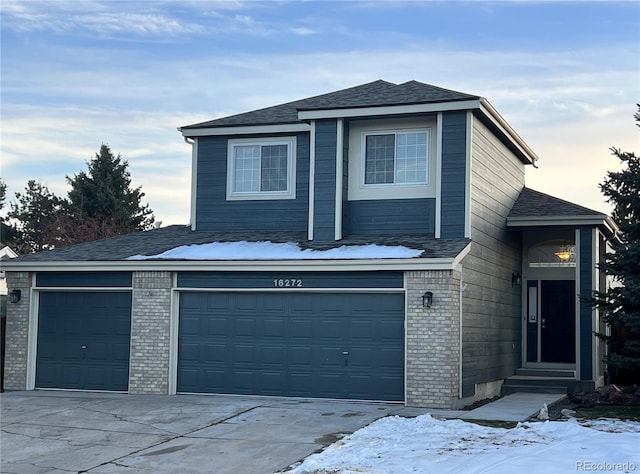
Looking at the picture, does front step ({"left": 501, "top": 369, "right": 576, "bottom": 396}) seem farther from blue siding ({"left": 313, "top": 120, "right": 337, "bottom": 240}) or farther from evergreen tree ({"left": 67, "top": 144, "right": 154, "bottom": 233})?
evergreen tree ({"left": 67, "top": 144, "right": 154, "bottom": 233})

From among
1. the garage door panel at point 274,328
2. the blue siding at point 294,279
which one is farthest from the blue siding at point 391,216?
the garage door panel at point 274,328

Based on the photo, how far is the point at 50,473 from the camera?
1002cm

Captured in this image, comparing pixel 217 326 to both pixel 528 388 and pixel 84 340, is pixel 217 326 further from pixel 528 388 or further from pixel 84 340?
pixel 528 388

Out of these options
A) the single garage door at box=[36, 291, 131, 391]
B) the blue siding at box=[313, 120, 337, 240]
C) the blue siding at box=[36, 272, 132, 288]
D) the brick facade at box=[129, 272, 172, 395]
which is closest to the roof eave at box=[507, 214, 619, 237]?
the blue siding at box=[313, 120, 337, 240]

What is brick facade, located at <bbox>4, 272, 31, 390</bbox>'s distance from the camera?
1734 cm

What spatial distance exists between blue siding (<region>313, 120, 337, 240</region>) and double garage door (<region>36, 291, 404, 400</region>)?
5.89 ft

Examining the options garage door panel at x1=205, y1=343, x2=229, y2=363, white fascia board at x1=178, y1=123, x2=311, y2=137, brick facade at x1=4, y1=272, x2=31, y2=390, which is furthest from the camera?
white fascia board at x1=178, y1=123, x2=311, y2=137

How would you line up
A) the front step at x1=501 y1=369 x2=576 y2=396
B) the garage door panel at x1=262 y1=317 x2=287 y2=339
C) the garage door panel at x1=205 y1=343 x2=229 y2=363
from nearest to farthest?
1. the garage door panel at x1=262 y1=317 x2=287 y2=339
2. the garage door panel at x1=205 y1=343 x2=229 y2=363
3. the front step at x1=501 y1=369 x2=576 y2=396

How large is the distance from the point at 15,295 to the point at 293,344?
6.15m

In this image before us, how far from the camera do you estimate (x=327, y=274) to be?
622 inches

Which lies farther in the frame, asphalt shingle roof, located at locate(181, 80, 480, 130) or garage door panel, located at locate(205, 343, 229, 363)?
asphalt shingle roof, located at locate(181, 80, 480, 130)

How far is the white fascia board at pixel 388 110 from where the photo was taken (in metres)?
16.3

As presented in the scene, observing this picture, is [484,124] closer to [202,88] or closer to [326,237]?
[326,237]

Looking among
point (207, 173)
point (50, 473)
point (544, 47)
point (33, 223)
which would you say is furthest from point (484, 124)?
point (33, 223)
